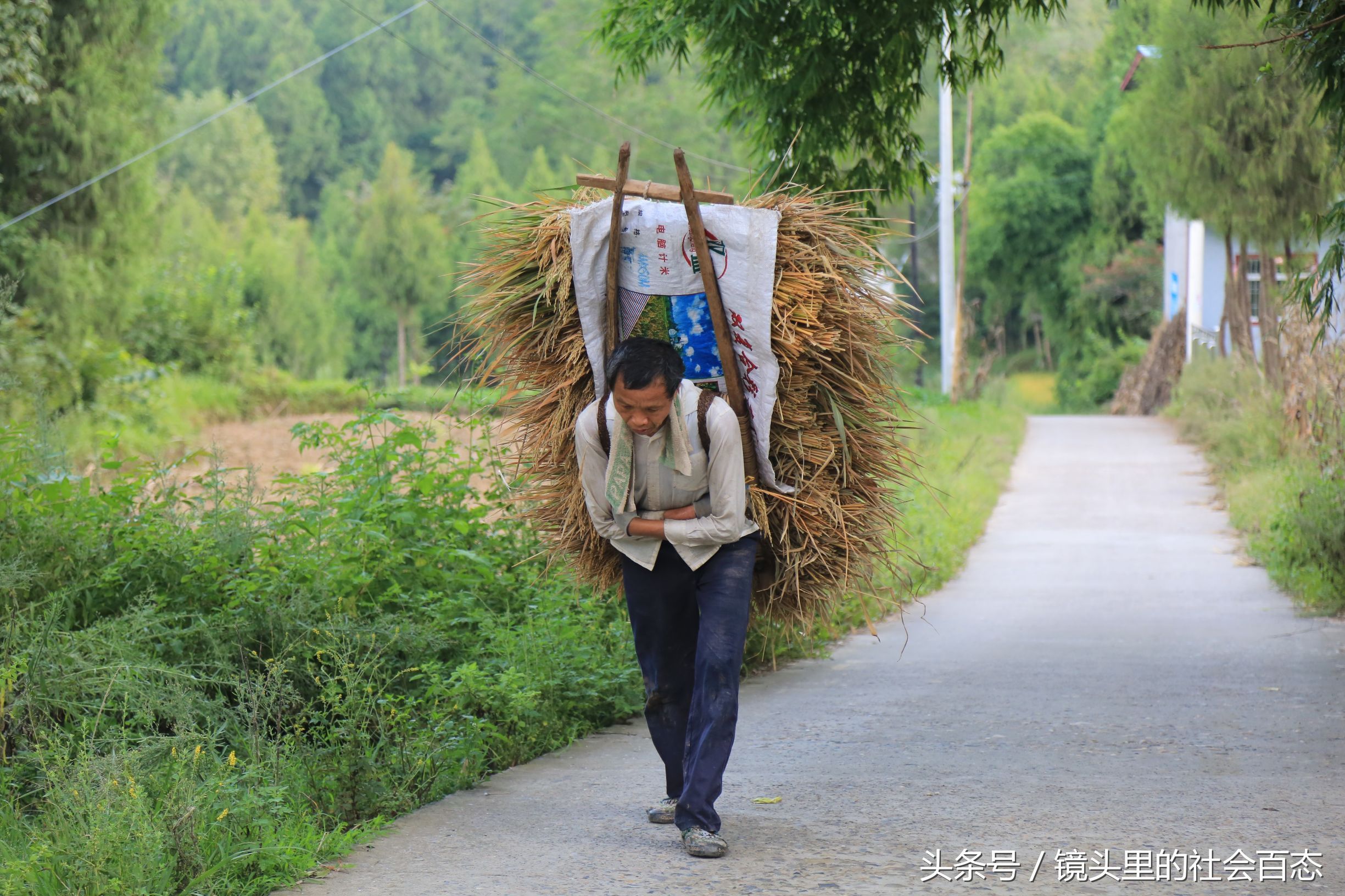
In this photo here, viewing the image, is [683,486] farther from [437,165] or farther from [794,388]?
[437,165]

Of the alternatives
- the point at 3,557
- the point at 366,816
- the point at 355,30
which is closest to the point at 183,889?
the point at 366,816

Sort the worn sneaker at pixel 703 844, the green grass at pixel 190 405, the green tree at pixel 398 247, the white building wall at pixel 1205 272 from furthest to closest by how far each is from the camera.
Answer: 1. the green tree at pixel 398 247
2. the white building wall at pixel 1205 272
3. the green grass at pixel 190 405
4. the worn sneaker at pixel 703 844

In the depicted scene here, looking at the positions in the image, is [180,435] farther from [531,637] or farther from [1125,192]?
[1125,192]

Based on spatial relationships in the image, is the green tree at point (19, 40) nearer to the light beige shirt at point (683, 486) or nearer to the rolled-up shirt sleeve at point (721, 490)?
the light beige shirt at point (683, 486)

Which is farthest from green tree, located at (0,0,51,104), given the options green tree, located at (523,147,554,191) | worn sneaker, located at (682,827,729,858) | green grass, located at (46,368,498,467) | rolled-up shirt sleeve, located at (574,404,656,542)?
green tree, located at (523,147,554,191)

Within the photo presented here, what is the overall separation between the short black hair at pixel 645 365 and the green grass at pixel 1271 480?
6992 mm

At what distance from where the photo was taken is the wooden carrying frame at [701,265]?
15.5ft

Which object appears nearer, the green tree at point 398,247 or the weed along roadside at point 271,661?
the weed along roadside at point 271,661

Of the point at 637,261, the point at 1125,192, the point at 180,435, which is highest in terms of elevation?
the point at 1125,192

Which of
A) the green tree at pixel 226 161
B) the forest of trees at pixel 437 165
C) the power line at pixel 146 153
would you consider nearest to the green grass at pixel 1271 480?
the forest of trees at pixel 437 165

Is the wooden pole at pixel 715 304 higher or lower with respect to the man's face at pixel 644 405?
higher

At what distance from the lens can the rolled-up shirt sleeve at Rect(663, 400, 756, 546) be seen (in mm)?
4406

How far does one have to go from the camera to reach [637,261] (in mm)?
4922

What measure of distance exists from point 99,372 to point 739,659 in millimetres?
18059
